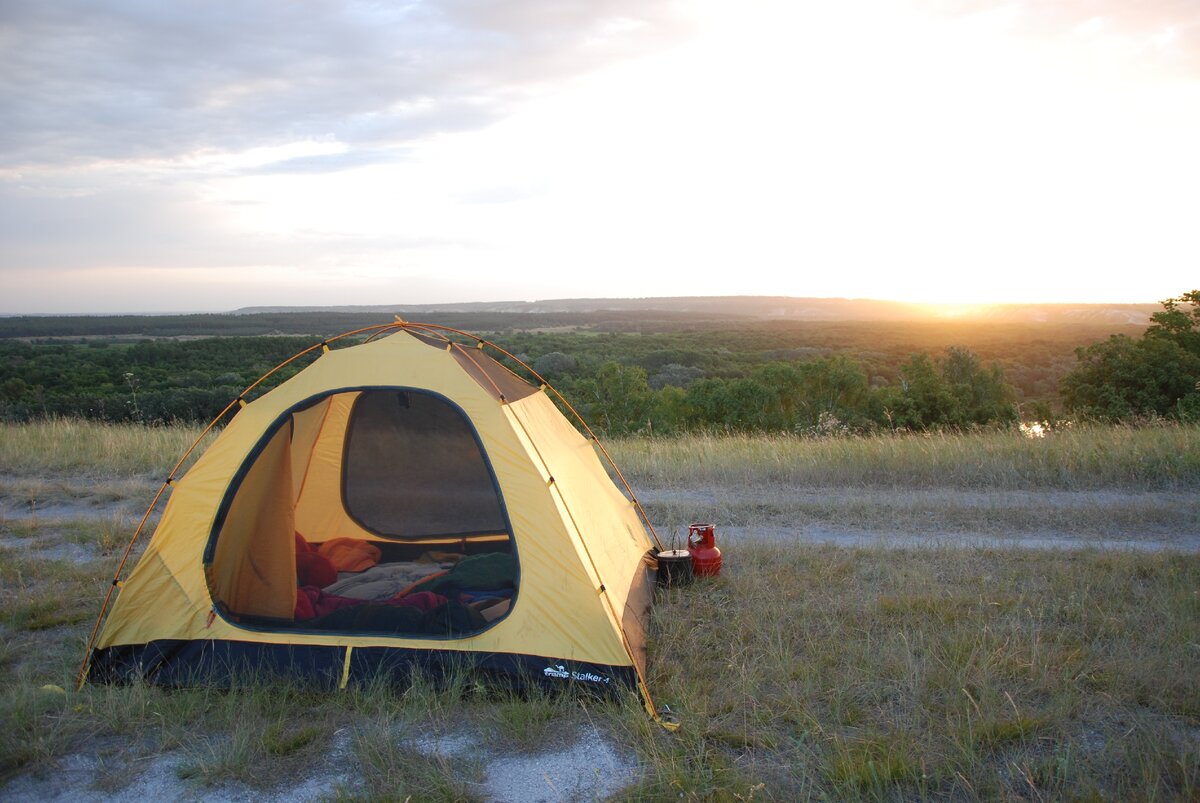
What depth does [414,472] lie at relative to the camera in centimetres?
630

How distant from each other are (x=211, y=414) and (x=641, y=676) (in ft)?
57.2

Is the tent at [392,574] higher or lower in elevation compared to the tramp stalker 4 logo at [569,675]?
higher

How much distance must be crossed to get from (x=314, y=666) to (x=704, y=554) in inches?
109

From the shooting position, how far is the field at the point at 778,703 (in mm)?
3350

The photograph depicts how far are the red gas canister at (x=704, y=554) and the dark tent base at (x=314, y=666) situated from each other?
1835 millimetres

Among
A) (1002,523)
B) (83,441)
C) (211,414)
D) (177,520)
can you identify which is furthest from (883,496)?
(211,414)

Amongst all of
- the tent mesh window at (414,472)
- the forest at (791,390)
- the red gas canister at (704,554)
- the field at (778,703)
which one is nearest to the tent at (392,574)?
the field at (778,703)

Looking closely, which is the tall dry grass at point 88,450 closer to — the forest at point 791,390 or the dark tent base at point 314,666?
the forest at point 791,390

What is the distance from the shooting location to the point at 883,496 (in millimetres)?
8523

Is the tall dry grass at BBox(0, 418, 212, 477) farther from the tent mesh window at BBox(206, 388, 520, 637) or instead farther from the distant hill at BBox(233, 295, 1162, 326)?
the distant hill at BBox(233, 295, 1162, 326)

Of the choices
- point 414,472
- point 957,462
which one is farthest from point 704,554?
point 957,462

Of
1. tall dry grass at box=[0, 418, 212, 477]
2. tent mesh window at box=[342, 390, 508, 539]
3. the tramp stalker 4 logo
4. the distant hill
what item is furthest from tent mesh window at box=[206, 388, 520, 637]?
the distant hill

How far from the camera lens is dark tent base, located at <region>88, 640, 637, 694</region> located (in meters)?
4.07

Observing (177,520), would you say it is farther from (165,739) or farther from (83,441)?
(83,441)
